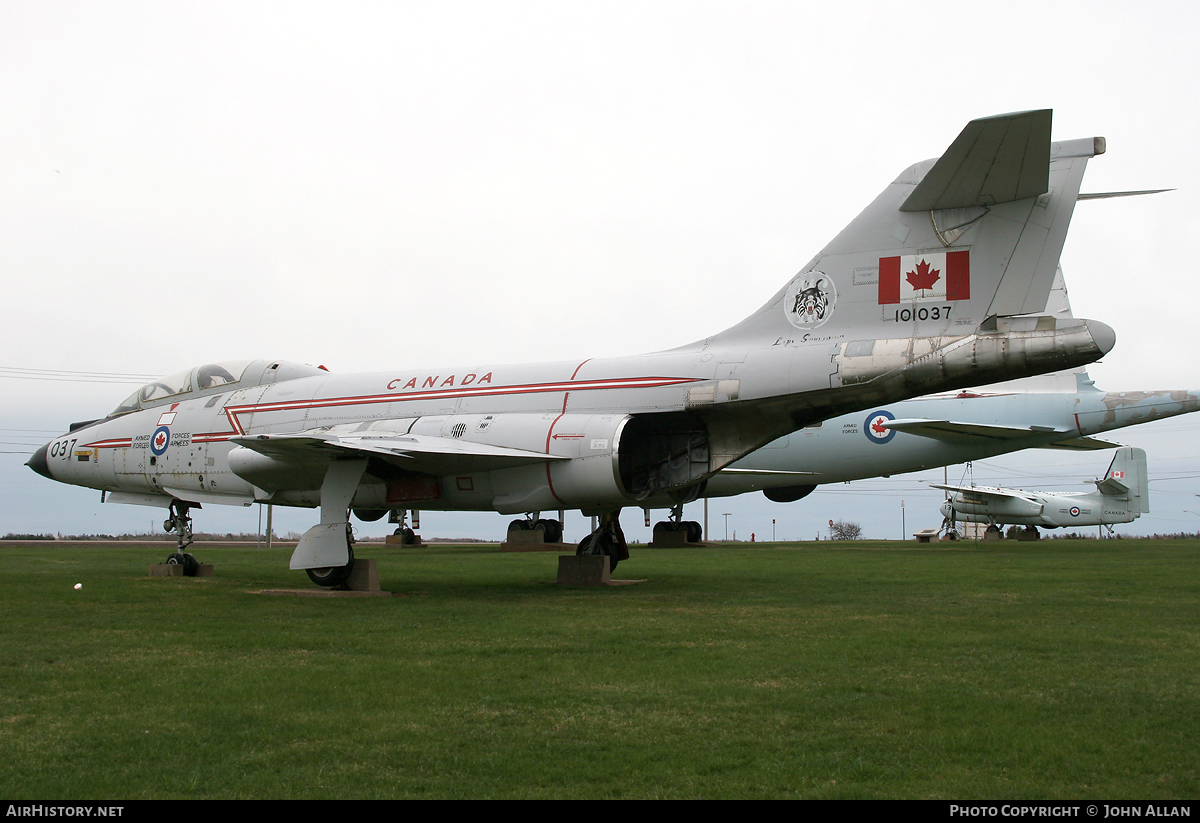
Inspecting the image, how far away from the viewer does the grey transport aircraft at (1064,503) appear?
130ft

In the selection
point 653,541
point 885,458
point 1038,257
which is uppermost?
point 1038,257

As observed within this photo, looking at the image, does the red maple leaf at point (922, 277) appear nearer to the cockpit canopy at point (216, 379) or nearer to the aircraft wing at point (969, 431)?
the cockpit canopy at point (216, 379)

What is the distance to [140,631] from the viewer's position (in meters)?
7.91

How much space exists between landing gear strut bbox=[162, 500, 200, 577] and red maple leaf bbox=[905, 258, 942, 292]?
461 inches

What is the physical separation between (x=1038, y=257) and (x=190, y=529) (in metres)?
13.3

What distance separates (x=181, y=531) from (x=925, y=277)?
12140mm

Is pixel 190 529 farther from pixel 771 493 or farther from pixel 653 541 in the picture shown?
pixel 653 541

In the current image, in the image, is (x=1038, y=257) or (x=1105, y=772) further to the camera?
(x=1038, y=257)

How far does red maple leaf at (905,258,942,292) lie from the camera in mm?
9992

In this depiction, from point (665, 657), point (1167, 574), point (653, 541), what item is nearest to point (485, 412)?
point (665, 657)

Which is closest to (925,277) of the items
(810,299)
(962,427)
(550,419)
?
(810,299)


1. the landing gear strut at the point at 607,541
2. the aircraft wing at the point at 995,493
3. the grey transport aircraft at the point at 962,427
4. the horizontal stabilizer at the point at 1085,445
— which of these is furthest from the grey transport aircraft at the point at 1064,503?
the landing gear strut at the point at 607,541

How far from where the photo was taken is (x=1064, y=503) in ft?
136

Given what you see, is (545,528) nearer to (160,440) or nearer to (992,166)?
(160,440)
